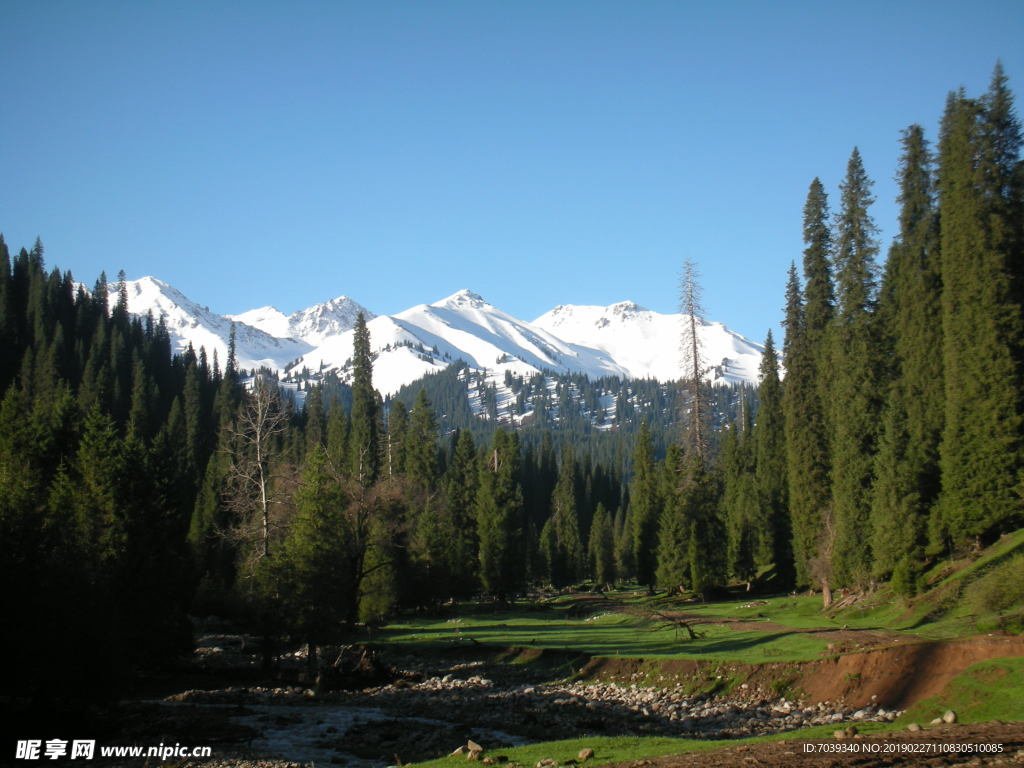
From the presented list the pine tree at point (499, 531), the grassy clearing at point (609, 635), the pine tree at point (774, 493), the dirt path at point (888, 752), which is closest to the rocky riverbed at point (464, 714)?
the grassy clearing at point (609, 635)

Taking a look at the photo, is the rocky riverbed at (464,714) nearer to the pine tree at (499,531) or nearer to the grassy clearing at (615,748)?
the grassy clearing at (615,748)

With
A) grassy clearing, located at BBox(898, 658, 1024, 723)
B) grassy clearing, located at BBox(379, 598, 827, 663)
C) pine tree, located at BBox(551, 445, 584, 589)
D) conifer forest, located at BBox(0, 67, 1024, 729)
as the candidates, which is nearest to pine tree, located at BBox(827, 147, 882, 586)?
conifer forest, located at BBox(0, 67, 1024, 729)

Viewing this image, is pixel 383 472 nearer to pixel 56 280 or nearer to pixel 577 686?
pixel 577 686

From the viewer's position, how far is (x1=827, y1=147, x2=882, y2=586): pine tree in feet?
123

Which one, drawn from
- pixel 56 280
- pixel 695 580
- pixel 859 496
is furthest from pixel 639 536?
pixel 56 280

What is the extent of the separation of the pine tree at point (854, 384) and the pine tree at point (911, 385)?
125cm

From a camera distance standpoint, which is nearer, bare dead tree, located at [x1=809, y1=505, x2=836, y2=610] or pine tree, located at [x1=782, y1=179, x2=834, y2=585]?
bare dead tree, located at [x1=809, y1=505, x2=836, y2=610]

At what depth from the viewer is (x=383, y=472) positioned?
6938 cm

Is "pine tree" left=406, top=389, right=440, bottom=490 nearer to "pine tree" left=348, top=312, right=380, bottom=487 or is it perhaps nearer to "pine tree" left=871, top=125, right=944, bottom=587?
"pine tree" left=348, top=312, right=380, bottom=487

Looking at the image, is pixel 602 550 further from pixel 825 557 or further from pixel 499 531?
pixel 825 557

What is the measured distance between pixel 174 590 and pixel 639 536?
4427cm

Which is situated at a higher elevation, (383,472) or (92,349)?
(92,349)

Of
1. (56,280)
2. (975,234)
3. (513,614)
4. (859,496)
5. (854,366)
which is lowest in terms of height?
(513,614)

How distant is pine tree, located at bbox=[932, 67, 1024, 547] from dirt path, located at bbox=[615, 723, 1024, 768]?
61.3 ft
